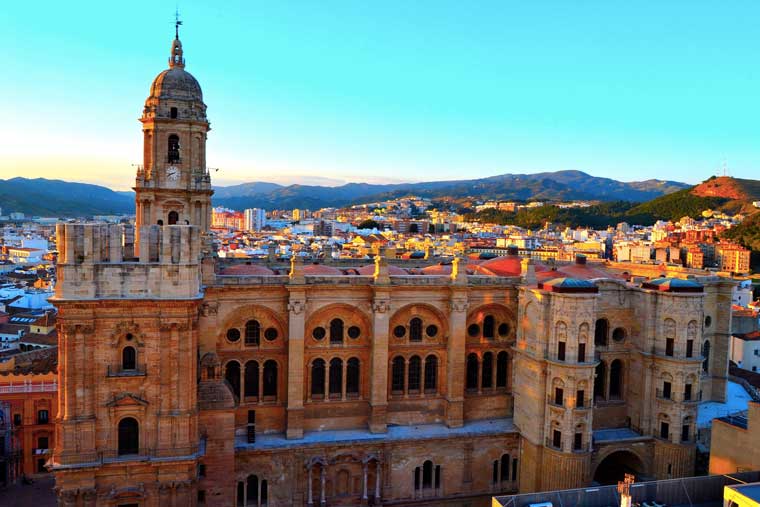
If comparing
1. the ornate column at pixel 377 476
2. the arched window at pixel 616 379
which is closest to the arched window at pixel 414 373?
the ornate column at pixel 377 476

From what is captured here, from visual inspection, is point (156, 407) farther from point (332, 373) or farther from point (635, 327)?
point (635, 327)

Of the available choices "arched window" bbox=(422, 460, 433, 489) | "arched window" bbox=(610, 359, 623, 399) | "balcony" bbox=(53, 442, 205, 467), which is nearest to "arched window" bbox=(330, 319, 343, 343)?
"arched window" bbox=(422, 460, 433, 489)

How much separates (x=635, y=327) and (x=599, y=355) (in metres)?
2.58

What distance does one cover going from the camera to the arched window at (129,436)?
25359mm

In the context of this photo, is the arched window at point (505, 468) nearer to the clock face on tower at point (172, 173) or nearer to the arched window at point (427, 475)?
the arched window at point (427, 475)

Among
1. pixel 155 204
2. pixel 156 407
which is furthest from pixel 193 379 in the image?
pixel 155 204

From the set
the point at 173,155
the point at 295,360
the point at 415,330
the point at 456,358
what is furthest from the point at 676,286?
the point at 173,155

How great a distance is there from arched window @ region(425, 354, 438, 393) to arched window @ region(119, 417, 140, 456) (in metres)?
14.8

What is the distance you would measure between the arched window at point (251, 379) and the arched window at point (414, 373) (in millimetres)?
8041

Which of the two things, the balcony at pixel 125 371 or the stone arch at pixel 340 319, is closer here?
the balcony at pixel 125 371

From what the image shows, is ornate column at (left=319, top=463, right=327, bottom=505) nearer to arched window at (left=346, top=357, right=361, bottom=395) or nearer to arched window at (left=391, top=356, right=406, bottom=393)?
arched window at (left=346, top=357, right=361, bottom=395)

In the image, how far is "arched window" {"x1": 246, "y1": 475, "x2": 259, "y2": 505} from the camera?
97.1 feet

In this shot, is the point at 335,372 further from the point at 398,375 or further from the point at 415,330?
the point at 415,330

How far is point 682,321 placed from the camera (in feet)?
103
